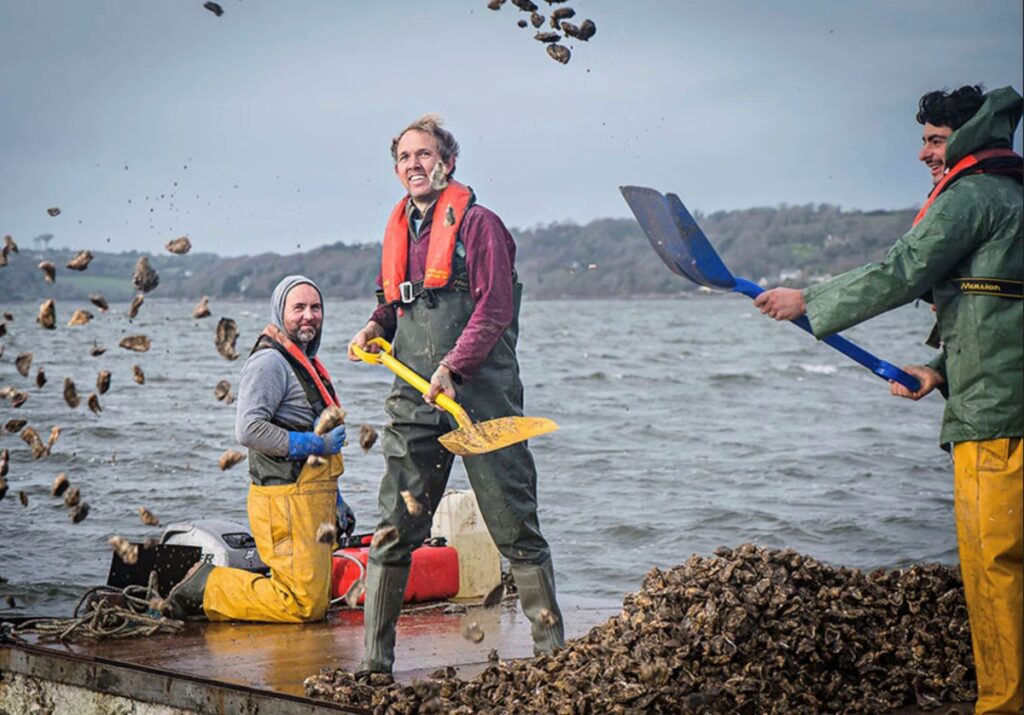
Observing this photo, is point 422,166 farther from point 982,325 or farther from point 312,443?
point 982,325

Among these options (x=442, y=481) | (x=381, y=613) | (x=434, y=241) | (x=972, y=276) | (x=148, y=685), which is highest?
(x=434, y=241)

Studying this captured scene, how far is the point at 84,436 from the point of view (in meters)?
21.4

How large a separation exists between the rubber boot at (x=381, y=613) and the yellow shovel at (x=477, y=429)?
58 centimetres

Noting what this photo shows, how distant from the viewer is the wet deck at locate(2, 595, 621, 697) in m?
5.57

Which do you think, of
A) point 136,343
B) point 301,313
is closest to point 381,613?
→ point 301,313

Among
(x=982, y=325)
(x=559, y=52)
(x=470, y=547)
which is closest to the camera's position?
(x=982, y=325)

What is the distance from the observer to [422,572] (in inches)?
282

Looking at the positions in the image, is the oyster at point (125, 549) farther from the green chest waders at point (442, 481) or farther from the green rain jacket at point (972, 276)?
the green rain jacket at point (972, 276)

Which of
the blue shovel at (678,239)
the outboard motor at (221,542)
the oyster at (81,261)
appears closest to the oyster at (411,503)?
the blue shovel at (678,239)

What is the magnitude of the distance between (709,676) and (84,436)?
18159 millimetres

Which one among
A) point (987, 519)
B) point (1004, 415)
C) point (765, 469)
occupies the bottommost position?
point (765, 469)

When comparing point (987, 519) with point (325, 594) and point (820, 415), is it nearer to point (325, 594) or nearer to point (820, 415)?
point (325, 594)

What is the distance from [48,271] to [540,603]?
320 cm

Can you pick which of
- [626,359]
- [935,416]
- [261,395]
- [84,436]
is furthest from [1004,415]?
[626,359]
